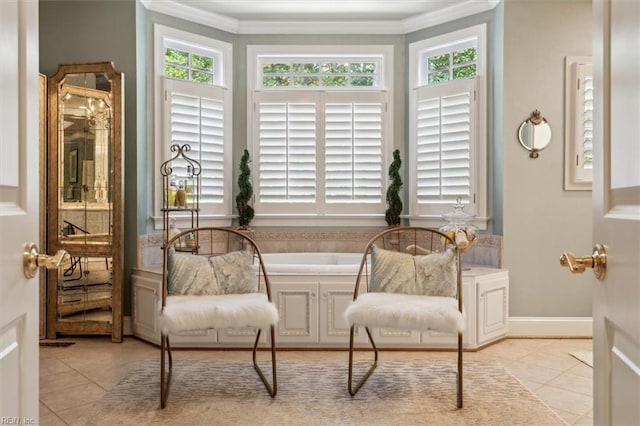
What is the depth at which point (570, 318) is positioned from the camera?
4031mm

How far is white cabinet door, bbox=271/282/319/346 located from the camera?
12.0 ft

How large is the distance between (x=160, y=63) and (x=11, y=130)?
11.9 ft

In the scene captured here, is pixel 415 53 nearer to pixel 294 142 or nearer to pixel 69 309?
pixel 294 142

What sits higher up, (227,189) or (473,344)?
(227,189)

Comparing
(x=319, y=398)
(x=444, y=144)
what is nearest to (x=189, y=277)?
(x=319, y=398)

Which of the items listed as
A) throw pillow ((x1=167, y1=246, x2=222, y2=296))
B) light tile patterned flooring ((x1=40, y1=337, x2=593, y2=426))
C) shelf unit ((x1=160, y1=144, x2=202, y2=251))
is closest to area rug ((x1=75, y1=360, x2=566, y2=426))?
light tile patterned flooring ((x1=40, y1=337, x2=593, y2=426))

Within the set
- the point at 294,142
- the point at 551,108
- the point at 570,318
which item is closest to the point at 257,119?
the point at 294,142

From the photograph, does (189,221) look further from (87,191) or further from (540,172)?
(540,172)

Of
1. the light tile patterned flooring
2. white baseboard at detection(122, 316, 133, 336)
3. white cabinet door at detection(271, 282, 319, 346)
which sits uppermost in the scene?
white cabinet door at detection(271, 282, 319, 346)

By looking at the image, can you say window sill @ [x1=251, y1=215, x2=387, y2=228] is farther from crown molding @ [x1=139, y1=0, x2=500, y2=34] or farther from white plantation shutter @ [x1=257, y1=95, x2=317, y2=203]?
crown molding @ [x1=139, y1=0, x2=500, y2=34]

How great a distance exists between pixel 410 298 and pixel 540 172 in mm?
2000

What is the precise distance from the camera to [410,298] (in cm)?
277

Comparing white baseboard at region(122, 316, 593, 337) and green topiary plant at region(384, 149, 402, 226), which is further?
green topiary plant at region(384, 149, 402, 226)

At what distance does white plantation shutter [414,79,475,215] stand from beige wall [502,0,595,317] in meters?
0.37
